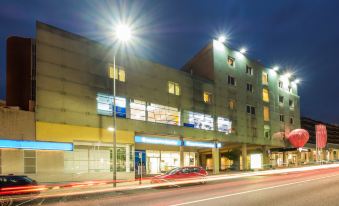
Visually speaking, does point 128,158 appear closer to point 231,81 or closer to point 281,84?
point 231,81

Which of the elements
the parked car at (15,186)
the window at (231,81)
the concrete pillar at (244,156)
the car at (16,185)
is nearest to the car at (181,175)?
the parked car at (15,186)

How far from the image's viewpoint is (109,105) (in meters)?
34.6

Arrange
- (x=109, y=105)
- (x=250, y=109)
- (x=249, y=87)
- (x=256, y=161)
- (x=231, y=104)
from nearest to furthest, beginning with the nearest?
(x=109, y=105) → (x=231, y=104) → (x=250, y=109) → (x=249, y=87) → (x=256, y=161)

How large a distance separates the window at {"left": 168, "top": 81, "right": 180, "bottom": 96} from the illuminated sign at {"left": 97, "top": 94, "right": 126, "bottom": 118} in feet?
24.3

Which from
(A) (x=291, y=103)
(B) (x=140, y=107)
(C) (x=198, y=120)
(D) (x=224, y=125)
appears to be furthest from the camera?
(A) (x=291, y=103)

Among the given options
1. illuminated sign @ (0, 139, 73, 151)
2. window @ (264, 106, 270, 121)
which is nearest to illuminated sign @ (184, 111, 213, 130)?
illuminated sign @ (0, 139, 73, 151)

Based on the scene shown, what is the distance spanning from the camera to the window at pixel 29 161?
27.7m

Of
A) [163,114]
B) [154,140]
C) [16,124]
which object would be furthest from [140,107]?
[16,124]

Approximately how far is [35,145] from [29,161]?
1.20 meters

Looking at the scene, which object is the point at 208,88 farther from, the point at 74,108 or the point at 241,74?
the point at 74,108

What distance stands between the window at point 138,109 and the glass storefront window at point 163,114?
73cm

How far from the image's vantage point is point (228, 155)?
2228 inches

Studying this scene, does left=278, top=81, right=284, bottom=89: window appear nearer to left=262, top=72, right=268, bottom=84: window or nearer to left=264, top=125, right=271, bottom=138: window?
left=262, top=72, right=268, bottom=84: window

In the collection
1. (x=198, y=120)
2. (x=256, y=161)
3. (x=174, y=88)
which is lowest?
(x=256, y=161)
